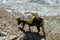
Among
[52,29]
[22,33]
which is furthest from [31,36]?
[52,29]

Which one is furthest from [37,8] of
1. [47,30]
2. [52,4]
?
[47,30]

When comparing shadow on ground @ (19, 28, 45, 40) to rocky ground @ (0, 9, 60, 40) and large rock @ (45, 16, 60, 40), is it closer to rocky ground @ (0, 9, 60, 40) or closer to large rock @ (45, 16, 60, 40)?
rocky ground @ (0, 9, 60, 40)

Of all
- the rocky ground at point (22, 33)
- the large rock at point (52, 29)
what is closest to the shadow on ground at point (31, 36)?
the rocky ground at point (22, 33)

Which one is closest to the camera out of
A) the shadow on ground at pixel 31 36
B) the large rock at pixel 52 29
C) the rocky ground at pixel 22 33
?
the rocky ground at pixel 22 33

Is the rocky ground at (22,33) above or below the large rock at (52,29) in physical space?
above

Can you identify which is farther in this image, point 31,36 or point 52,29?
point 52,29

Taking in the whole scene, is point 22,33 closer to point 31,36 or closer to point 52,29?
point 31,36

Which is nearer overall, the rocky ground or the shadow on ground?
the rocky ground

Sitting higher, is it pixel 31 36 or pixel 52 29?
pixel 31 36

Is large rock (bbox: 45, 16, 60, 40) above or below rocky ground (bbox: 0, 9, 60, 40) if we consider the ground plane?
below

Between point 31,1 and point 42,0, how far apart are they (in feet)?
1.32

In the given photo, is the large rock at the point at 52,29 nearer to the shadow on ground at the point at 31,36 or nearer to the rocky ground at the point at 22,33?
the rocky ground at the point at 22,33

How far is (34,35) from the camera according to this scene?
3578 millimetres

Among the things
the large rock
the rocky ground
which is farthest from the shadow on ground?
the large rock
